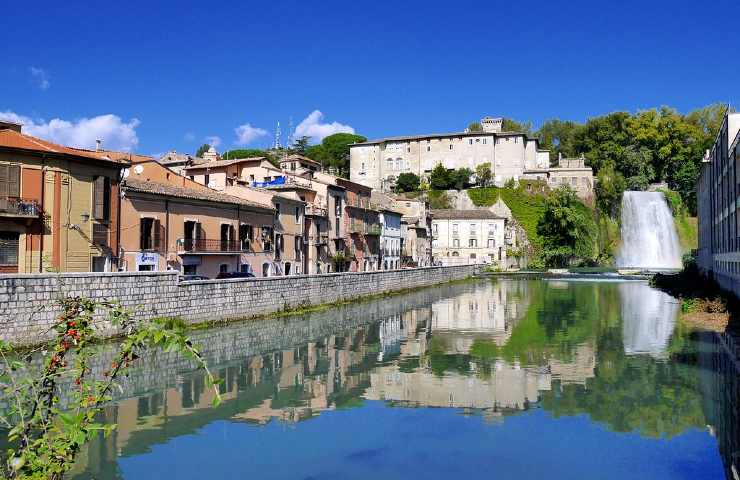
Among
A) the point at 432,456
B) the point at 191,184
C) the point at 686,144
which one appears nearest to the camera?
the point at 432,456

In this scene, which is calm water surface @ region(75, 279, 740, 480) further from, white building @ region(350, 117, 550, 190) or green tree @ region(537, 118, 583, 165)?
green tree @ region(537, 118, 583, 165)

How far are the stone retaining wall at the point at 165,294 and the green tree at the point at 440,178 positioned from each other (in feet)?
155

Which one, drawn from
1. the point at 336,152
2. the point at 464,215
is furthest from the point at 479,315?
the point at 336,152

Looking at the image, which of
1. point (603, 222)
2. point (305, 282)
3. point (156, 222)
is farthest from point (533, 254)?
point (156, 222)

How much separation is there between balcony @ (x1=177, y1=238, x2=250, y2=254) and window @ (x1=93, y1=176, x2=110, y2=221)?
5837mm

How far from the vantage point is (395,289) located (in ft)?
157

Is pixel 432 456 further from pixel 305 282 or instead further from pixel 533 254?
pixel 533 254

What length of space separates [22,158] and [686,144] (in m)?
91.6

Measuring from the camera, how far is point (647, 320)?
99.9ft

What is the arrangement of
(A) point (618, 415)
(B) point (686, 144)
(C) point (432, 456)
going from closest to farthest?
(C) point (432, 456)
(A) point (618, 415)
(B) point (686, 144)

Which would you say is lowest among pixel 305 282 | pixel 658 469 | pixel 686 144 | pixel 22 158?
pixel 658 469

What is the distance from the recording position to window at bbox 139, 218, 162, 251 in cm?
2983

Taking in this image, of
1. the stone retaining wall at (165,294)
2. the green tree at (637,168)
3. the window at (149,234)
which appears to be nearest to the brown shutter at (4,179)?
the stone retaining wall at (165,294)

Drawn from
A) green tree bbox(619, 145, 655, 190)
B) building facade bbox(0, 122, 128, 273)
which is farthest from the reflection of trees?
green tree bbox(619, 145, 655, 190)
